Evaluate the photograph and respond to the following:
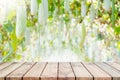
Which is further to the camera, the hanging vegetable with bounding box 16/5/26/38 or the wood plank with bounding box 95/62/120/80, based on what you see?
the wood plank with bounding box 95/62/120/80

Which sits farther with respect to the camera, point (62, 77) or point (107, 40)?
point (107, 40)

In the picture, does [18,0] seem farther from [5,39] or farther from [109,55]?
[109,55]

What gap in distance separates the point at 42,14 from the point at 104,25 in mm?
4877

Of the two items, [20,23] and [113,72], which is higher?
[20,23]

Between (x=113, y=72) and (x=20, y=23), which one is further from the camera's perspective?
(x=113, y=72)

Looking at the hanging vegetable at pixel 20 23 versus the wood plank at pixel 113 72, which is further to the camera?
the wood plank at pixel 113 72

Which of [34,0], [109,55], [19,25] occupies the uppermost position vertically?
[34,0]

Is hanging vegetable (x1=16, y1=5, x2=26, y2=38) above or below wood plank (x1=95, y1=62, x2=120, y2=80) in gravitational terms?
above

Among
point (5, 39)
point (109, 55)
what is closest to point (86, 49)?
point (5, 39)

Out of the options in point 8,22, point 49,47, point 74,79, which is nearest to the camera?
point 74,79

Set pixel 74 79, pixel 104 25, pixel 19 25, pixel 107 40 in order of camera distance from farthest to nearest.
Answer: pixel 107 40
pixel 104 25
pixel 74 79
pixel 19 25

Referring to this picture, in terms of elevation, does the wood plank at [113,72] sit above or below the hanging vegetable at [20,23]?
below

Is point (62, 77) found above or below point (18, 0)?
below

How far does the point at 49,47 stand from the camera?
607cm
